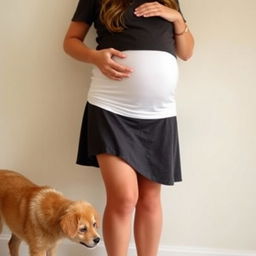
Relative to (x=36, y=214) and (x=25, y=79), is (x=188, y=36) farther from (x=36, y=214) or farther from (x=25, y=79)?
(x=36, y=214)

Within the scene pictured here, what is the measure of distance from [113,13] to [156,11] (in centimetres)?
14

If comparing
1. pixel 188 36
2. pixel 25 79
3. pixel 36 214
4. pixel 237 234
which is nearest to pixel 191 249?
pixel 237 234

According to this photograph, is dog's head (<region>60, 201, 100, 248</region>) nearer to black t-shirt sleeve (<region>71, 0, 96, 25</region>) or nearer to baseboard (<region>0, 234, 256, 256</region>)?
baseboard (<region>0, 234, 256, 256</region>)

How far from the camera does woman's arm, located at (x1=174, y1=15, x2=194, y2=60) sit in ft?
4.27

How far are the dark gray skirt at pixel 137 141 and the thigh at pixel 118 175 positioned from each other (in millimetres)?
19

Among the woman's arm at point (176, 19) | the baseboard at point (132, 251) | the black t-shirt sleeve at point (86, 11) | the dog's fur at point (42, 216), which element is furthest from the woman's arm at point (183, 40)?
the baseboard at point (132, 251)

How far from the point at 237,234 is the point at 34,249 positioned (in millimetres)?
806

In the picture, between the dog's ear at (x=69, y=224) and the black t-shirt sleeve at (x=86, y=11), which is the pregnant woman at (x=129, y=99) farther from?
the dog's ear at (x=69, y=224)

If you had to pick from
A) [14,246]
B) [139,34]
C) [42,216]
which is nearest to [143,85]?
[139,34]

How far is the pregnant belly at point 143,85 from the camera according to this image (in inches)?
48.3

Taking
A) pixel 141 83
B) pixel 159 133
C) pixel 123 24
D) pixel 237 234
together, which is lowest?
pixel 237 234

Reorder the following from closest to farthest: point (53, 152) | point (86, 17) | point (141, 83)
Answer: point (141, 83), point (86, 17), point (53, 152)

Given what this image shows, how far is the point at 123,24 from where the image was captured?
1247mm

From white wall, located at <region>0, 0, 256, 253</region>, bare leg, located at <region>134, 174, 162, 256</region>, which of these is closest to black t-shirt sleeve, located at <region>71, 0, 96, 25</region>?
white wall, located at <region>0, 0, 256, 253</region>
